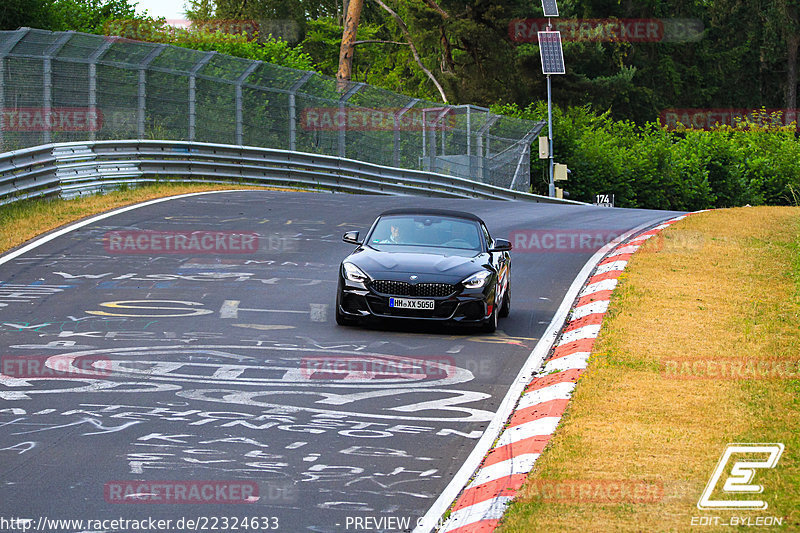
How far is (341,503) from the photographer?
6.22m

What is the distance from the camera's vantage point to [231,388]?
9.13 metres

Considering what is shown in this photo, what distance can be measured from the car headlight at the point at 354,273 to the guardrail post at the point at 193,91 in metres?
15.2

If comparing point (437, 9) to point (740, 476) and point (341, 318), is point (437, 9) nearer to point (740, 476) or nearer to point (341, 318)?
point (341, 318)

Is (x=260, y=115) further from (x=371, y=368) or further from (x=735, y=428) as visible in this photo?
(x=735, y=428)

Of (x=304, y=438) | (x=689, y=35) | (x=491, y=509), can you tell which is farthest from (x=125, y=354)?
(x=689, y=35)

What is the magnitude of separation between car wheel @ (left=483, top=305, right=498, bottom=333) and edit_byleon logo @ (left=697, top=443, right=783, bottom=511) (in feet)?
17.4

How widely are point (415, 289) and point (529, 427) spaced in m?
4.26

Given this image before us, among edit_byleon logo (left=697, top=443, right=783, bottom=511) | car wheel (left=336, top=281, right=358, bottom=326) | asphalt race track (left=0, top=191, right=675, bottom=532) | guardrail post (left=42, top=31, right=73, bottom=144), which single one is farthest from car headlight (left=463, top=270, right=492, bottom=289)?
guardrail post (left=42, top=31, right=73, bottom=144)

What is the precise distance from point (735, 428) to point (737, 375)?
5.72ft

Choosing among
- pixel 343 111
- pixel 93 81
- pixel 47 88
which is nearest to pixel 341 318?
pixel 47 88

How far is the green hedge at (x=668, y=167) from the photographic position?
1956 inches

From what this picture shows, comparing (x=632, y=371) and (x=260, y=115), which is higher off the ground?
(x=260, y=115)

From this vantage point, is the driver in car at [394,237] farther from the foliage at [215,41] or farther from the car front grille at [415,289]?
the foliage at [215,41]

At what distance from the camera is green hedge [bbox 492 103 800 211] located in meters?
49.7
